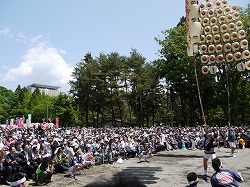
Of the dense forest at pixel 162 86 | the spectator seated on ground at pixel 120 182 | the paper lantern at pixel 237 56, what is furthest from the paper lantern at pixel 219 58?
the dense forest at pixel 162 86

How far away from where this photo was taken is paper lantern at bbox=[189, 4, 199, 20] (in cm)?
1209

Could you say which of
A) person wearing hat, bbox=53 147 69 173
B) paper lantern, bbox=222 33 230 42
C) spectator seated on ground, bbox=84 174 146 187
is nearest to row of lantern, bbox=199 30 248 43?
paper lantern, bbox=222 33 230 42

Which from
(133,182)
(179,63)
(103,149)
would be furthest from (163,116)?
(133,182)

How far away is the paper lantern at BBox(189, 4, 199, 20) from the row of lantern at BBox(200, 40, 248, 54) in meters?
1.66

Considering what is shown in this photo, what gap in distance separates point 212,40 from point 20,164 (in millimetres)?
10129

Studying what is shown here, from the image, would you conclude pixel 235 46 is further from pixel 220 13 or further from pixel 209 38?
pixel 220 13

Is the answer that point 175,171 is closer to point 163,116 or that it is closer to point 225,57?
point 225,57

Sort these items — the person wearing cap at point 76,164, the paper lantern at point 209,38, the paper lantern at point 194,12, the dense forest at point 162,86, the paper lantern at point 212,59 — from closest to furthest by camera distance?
the person wearing cap at point 76,164 < the paper lantern at point 194,12 < the paper lantern at point 209,38 < the paper lantern at point 212,59 < the dense forest at point 162,86

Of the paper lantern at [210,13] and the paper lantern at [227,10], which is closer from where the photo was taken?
the paper lantern at [210,13]

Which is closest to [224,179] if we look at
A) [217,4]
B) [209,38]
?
[209,38]

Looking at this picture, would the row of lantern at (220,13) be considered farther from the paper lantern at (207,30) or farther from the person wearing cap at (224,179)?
the person wearing cap at (224,179)

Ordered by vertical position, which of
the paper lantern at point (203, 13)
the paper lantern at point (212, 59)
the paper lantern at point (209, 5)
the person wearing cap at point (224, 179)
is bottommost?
the person wearing cap at point (224, 179)

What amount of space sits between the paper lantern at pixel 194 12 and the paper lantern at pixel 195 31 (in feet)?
0.99

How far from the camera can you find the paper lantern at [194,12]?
39.7 feet
